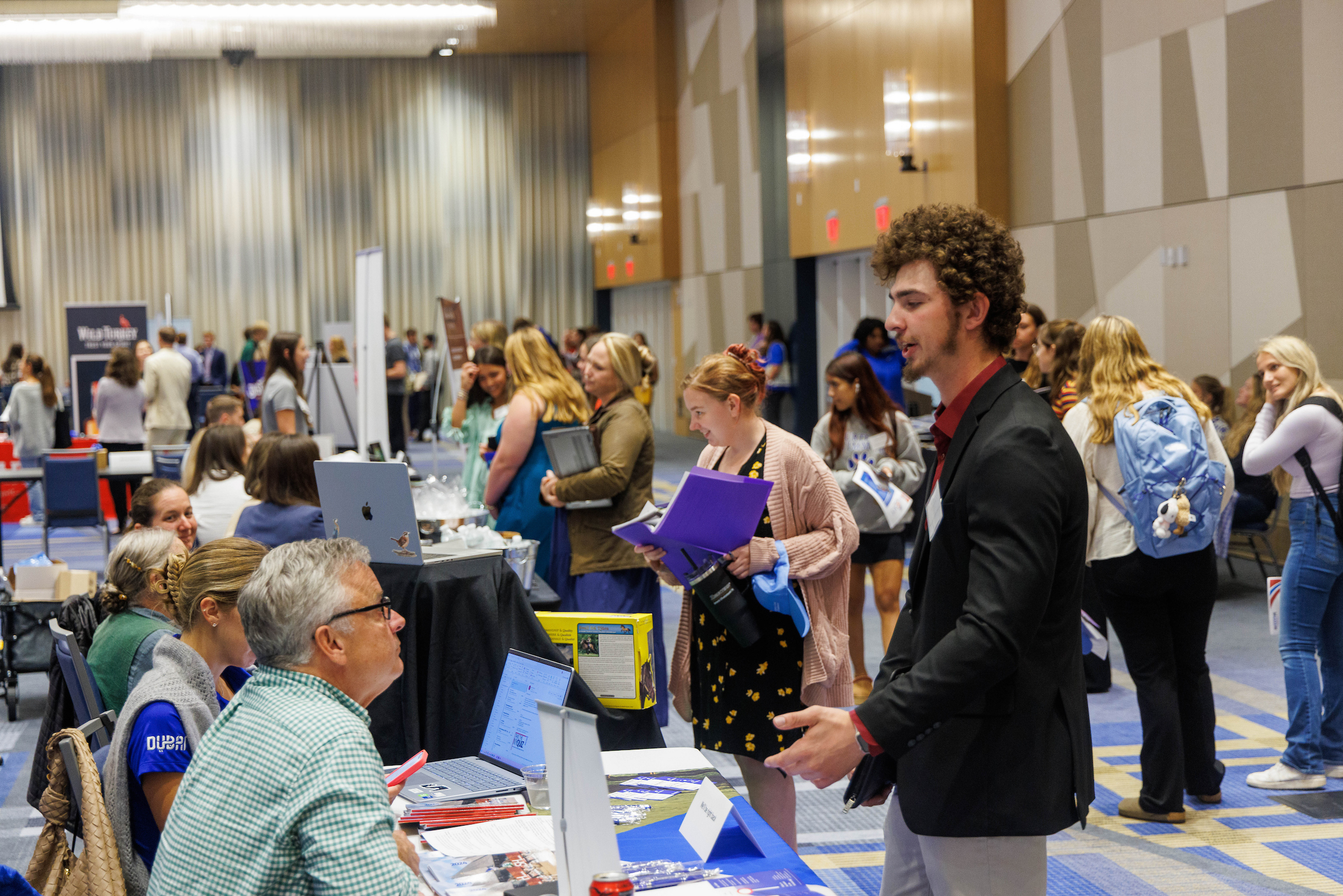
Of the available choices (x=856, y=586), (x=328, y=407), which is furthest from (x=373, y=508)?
(x=328, y=407)

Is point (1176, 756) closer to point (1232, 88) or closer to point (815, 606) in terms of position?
point (815, 606)

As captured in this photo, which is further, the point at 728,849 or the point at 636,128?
the point at 636,128

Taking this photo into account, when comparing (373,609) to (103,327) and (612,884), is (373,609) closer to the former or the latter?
(612,884)

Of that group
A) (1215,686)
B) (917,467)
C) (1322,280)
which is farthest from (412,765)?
(1322,280)

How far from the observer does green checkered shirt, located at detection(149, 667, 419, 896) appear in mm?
1518

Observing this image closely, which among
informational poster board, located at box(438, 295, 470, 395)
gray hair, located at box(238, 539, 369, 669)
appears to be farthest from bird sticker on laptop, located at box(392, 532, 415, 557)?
informational poster board, located at box(438, 295, 470, 395)

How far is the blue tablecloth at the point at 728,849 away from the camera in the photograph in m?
1.99

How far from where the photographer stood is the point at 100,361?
1236cm

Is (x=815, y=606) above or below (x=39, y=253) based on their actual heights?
below

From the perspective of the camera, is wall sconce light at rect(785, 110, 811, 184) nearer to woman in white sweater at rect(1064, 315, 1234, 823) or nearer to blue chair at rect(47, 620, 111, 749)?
woman in white sweater at rect(1064, 315, 1234, 823)

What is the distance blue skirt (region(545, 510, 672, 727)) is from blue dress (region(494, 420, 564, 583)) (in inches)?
2.7

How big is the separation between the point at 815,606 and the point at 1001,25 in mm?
7630

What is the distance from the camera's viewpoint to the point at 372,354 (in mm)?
6352

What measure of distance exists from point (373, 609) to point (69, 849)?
2.76 ft
